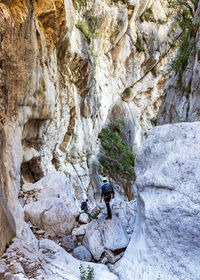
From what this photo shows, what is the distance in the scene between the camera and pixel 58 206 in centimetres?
609

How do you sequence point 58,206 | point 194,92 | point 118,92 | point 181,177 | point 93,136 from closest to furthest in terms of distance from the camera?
1. point 181,177
2. point 58,206
3. point 194,92
4. point 93,136
5. point 118,92

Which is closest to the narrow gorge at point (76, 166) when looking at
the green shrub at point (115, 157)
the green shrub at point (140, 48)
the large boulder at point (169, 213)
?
the large boulder at point (169, 213)

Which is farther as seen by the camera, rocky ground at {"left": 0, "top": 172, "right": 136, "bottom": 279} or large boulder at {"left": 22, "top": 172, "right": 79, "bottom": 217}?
large boulder at {"left": 22, "top": 172, "right": 79, "bottom": 217}

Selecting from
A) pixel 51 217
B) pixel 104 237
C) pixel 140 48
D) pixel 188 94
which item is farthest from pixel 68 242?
pixel 140 48

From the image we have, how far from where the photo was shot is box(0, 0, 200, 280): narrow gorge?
368cm

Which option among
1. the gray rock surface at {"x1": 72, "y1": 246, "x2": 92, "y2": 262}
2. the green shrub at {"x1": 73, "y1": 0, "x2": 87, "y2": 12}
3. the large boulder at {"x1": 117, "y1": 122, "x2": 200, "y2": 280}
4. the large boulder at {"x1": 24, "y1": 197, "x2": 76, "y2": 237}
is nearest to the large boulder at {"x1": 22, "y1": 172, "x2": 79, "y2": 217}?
the large boulder at {"x1": 24, "y1": 197, "x2": 76, "y2": 237}

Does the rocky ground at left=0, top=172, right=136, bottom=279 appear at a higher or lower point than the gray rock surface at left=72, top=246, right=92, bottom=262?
higher

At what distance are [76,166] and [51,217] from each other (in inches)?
362

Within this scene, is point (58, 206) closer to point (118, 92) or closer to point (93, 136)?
point (93, 136)

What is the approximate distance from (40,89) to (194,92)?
6970 millimetres

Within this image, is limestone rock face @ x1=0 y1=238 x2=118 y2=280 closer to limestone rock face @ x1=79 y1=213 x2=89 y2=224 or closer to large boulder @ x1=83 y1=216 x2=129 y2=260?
large boulder @ x1=83 y1=216 x2=129 y2=260

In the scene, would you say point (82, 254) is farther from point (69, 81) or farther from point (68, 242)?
point (69, 81)

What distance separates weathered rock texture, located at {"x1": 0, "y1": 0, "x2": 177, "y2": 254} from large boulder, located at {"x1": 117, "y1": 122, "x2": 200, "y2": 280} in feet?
9.03

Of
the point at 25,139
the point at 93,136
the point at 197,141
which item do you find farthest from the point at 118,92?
the point at 197,141
